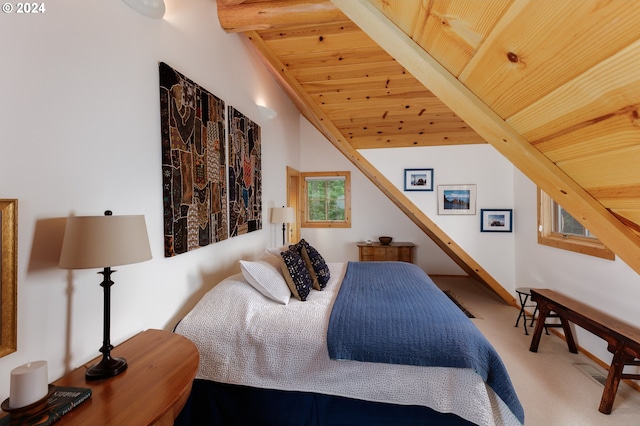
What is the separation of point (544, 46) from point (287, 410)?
1.85 metres

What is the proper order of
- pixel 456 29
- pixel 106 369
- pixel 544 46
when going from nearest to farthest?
pixel 544 46 < pixel 456 29 < pixel 106 369

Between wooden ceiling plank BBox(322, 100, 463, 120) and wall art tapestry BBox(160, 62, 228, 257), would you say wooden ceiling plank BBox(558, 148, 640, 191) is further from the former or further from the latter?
wooden ceiling plank BBox(322, 100, 463, 120)

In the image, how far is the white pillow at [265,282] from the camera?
6.27ft

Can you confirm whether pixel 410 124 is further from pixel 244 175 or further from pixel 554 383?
pixel 554 383

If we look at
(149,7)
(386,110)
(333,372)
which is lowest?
(333,372)

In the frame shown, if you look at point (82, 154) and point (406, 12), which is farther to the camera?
point (82, 154)

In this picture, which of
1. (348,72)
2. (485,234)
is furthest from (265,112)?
(485,234)

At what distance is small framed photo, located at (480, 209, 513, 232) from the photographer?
3.65m

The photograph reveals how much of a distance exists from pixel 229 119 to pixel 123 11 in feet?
3.43

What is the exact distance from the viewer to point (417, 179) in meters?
3.71

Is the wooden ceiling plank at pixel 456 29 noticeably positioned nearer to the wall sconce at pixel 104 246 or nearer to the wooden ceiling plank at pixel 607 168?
the wooden ceiling plank at pixel 607 168

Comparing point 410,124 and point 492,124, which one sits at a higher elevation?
point 410,124

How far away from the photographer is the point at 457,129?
3541 mm

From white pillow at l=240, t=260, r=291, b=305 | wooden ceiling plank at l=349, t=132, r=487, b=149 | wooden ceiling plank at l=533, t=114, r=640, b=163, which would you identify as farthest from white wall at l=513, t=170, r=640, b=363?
white pillow at l=240, t=260, r=291, b=305
